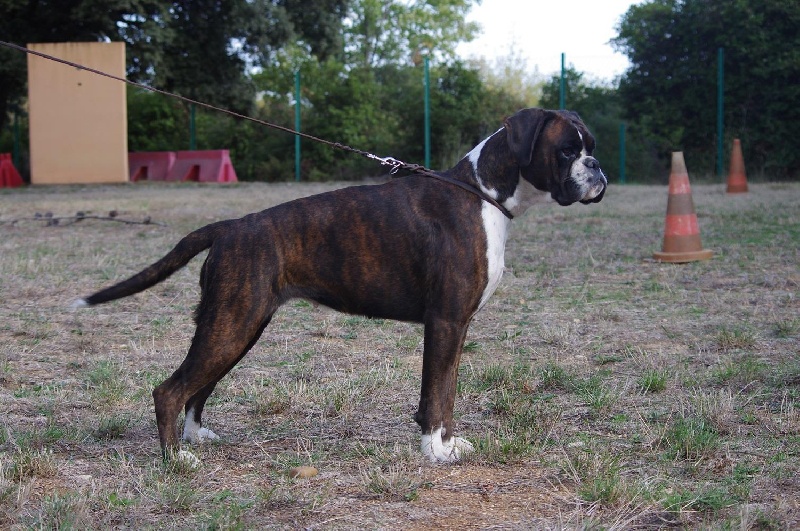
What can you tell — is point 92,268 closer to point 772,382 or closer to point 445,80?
point 772,382

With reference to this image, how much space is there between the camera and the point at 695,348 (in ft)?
19.3

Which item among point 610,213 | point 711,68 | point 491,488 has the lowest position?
point 491,488

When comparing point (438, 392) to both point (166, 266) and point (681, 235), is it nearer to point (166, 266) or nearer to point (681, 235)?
point (166, 266)

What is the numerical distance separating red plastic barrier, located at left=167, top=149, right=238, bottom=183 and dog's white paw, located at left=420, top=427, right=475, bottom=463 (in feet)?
72.3

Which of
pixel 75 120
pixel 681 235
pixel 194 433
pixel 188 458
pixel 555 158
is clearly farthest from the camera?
pixel 75 120

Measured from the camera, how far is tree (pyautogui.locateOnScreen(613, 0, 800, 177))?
70.1ft

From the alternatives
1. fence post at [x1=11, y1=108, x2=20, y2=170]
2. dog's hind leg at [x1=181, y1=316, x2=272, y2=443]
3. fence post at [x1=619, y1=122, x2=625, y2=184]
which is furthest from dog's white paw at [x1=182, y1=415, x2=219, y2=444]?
fence post at [x1=11, y1=108, x2=20, y2=170]

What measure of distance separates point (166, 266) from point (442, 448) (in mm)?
1412

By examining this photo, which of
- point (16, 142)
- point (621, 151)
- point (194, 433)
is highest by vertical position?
point (16, 142)

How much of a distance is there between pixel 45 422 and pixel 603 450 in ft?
8.43

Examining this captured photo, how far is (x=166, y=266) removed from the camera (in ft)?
13.4

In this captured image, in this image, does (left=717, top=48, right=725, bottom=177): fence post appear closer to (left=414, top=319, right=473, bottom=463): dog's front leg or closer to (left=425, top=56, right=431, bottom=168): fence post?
(left=425, top=56, right=431, bottom=168): fence post

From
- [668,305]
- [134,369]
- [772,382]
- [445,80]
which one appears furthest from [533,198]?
[445,80]

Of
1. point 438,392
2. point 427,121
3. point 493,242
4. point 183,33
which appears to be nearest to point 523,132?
point 493,242
